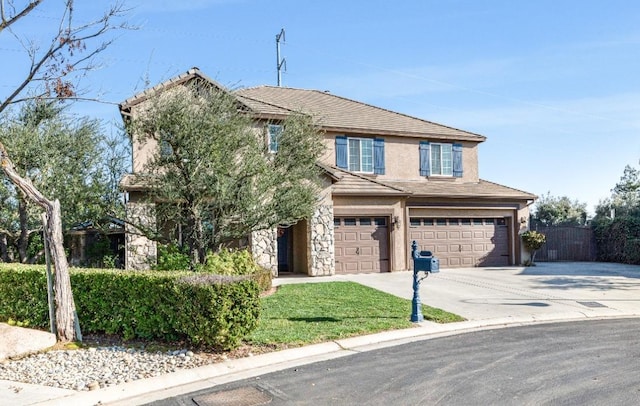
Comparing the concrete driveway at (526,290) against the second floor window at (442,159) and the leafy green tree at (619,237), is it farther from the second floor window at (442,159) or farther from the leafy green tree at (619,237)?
the second floor window at (442,159)

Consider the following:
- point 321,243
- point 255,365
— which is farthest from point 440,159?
point 255,365

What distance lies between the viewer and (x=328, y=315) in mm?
10781

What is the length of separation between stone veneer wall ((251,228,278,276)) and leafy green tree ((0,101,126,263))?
615 centimetres

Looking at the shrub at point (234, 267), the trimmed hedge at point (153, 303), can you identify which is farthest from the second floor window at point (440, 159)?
the trimmed hedge at point (153, 303)

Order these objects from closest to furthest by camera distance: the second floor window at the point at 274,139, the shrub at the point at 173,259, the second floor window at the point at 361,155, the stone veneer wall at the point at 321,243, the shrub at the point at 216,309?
the shrub at the point at 216,309, the shrub at the point at 173,259, the second floor window at the point at 274,139, the stone veneer wall at the point at 321,243, the second floor window at the point at 361,155

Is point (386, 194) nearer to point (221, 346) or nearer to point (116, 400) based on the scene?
point (221, 346)

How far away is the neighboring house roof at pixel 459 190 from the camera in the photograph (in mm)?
20891

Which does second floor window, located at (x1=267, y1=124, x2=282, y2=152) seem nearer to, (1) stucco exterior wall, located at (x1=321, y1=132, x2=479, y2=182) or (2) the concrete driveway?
(2) the concrete driveway

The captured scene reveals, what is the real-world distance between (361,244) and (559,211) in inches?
678

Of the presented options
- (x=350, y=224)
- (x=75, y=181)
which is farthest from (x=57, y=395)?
(x=350, y=224)

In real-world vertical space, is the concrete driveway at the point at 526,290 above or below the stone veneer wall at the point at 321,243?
below

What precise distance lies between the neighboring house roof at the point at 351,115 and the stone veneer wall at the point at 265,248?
533 centimetres

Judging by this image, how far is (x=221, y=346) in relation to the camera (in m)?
7.96

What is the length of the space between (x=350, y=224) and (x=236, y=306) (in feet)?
39.2
